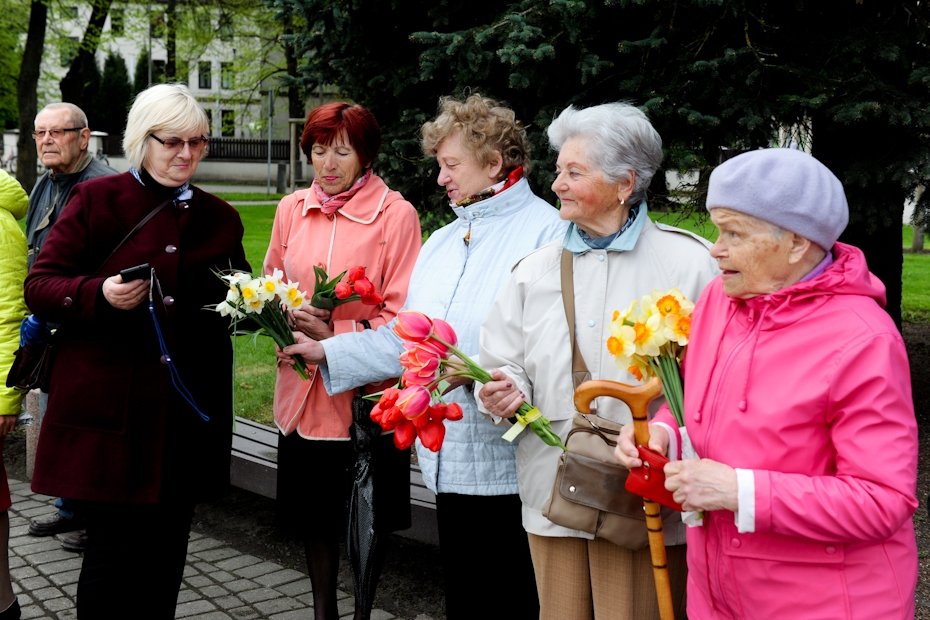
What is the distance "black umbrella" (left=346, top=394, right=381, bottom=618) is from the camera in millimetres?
3617

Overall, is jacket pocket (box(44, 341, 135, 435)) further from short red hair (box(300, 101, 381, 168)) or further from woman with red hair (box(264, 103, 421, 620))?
short red hair (box(300, 101, 381, 168))

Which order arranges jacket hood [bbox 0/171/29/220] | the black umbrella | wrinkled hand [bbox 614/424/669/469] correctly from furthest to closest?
jacket hood [bbox 0/171/29/220]
the black umbrella
wrinkled hand [bbox 614/424/669/469]

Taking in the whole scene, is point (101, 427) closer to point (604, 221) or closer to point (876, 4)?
point (604, 221)

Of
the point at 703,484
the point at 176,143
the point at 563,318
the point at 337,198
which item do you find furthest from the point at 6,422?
the point at 703,484

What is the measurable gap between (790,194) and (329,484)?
2.36 meters

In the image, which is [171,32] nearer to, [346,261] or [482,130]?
[346,261]

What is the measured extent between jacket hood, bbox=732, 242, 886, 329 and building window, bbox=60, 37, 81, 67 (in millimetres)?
23271

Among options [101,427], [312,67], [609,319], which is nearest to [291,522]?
[101,427]

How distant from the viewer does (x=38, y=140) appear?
16.4 ft

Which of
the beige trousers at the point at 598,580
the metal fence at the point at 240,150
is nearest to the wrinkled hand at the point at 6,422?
the beige trousers at the point at 598,580

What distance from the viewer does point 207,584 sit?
15.2 feet

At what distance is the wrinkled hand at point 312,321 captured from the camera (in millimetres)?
3555

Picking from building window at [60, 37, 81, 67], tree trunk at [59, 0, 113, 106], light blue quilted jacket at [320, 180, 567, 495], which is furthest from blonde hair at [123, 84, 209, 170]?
building window at [60, 37, 81, 67]

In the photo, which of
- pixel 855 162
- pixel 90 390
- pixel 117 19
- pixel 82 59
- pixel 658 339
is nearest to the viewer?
pixel 658 339
